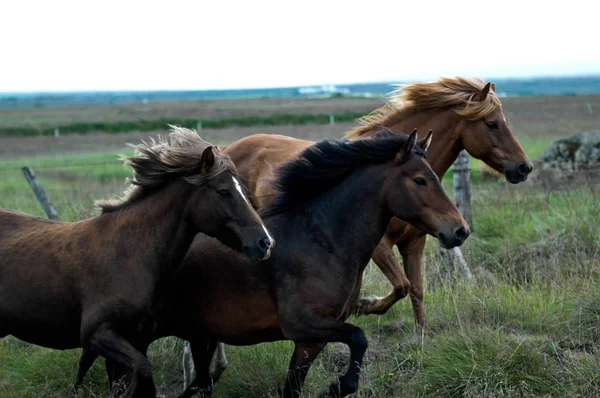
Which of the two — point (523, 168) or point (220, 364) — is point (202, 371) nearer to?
point (220, 364)

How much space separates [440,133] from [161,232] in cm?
300

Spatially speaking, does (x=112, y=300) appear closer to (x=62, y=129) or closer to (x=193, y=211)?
(x=193, y=211)

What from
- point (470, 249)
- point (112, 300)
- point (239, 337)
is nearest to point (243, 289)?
point (239, 337)

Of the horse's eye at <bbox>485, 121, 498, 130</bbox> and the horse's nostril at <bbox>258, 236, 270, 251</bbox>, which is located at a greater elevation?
the horse's eye at <bbox>485, 121, 498, 130</bbox>

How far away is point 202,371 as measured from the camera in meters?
5.98

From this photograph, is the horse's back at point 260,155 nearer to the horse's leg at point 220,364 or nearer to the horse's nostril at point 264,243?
the horse's leg at point 220,364

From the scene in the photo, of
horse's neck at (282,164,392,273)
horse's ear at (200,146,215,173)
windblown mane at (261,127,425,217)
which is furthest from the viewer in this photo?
windblown mane at (261,127,425,217)

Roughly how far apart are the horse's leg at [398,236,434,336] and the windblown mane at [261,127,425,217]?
1799 mm

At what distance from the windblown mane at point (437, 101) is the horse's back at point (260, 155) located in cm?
71

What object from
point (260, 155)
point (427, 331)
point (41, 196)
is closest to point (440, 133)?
point (427, 331)

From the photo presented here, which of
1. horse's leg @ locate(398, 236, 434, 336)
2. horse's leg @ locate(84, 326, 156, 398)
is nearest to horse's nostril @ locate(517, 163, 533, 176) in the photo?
horse's leg @ locate(398, 236, 434, 336)

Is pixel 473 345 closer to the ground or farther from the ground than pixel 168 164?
closer to the ground

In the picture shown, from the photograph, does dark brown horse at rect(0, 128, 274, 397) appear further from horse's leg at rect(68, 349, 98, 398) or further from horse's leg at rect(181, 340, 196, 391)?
horse's leg at rect(181, 340, 196, 391)

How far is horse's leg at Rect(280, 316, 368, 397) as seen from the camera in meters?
4.96
